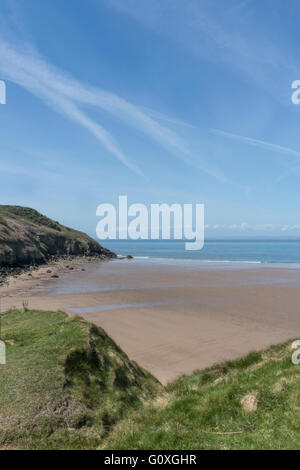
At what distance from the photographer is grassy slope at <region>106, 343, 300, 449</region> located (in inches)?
199

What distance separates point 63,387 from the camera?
659cm

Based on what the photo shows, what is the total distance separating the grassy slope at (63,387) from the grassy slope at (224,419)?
63 centimetres

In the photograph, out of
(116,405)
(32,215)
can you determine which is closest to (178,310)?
(116,405)

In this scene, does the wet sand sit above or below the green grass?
below

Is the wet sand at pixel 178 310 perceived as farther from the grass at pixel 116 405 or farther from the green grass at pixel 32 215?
the green grass at pixel 32 215

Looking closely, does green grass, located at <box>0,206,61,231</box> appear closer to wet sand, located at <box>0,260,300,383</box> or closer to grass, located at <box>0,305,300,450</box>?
wet sand, located at <box>0,260,300,383</box>

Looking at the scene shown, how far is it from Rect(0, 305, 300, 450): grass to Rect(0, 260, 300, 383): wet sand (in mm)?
5868

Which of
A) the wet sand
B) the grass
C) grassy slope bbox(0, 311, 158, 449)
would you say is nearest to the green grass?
the wet sand

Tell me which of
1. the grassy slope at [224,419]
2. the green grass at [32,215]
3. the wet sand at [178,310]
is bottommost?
the wet sand at [178,310]

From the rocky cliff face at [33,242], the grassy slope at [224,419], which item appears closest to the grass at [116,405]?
the grassy slope at [224,419]

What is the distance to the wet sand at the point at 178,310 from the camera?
17.2 m

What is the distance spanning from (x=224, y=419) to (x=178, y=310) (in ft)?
74.0

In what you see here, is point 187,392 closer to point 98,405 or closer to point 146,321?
point 98,405

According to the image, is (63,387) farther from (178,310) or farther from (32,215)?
(32,215)
